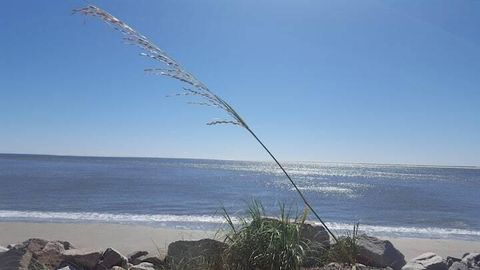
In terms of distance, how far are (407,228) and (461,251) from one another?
19.4 ft

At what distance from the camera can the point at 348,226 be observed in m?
20.7

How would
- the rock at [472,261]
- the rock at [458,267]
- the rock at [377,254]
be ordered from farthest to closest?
the rock at [472,261] < the rock at [458,267] < the rock at [377,254]

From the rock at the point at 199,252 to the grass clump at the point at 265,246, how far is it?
0.15m

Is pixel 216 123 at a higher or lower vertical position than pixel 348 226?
higher

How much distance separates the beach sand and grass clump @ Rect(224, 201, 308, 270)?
897 centimetres

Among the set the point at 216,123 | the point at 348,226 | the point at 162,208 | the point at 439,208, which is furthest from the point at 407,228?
the point at 216,123

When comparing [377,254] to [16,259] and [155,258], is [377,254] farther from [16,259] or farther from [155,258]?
[16,259]

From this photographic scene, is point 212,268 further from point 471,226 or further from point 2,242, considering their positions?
point 471,226

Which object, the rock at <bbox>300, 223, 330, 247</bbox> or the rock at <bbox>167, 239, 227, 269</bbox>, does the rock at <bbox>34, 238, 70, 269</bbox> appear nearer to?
the rock at <bbox>167, 239, 227, 269</bbox>

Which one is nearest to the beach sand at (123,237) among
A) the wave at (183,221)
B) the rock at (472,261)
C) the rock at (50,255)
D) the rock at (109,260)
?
the wave at (183,221)

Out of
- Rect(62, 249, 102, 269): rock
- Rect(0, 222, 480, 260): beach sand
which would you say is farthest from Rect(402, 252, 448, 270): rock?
Rect(0, 222, 480, 260): beach sand

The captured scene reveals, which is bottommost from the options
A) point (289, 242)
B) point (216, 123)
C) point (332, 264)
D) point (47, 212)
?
point (47, 212)

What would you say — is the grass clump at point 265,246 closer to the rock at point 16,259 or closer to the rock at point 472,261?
the rock at point 16,259

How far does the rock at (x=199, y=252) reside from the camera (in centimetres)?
503
